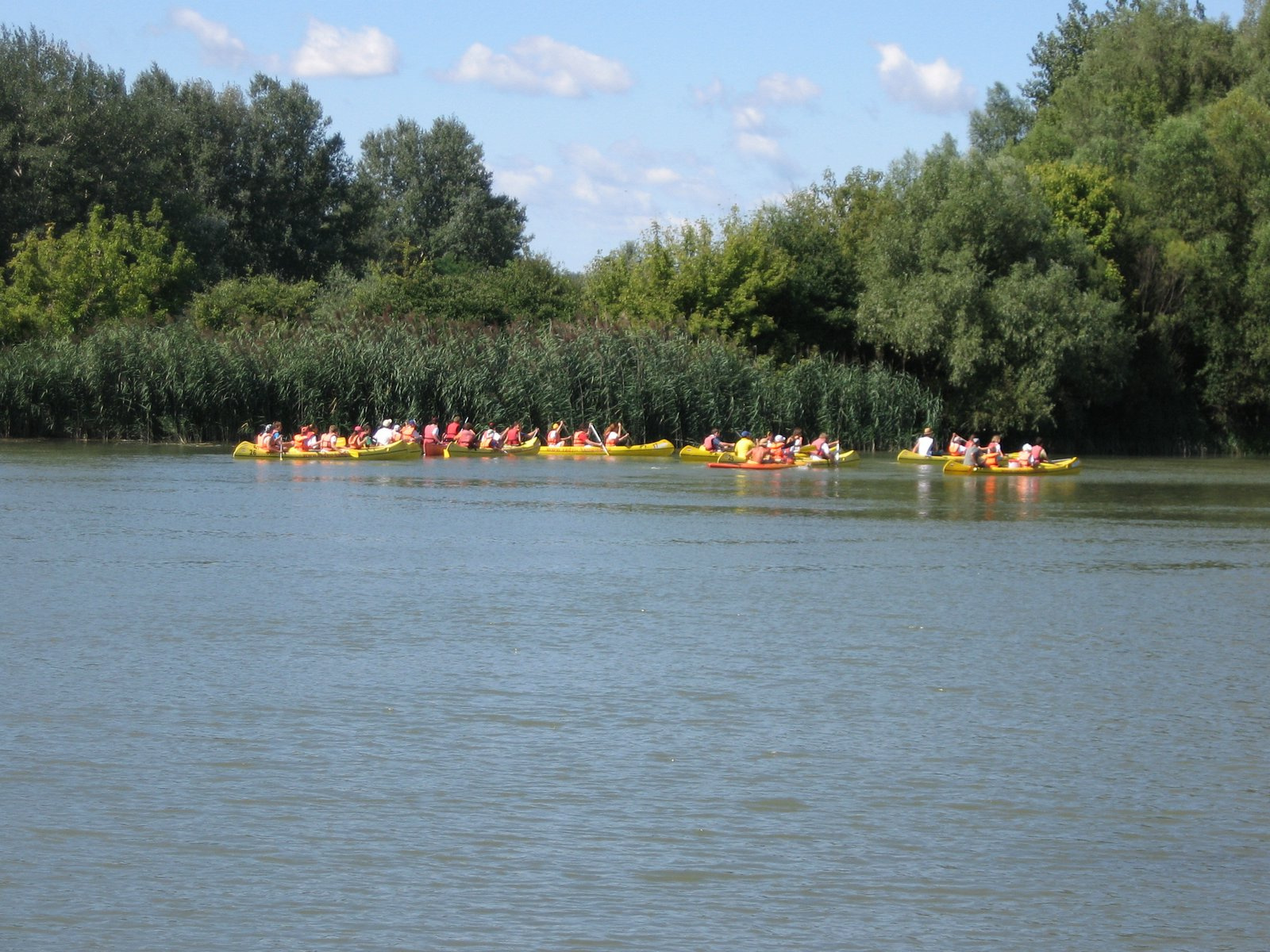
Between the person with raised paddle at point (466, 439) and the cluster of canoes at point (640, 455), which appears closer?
the cluster of canoes at point (640, 455)

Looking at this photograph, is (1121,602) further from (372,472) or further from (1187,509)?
(372,472)

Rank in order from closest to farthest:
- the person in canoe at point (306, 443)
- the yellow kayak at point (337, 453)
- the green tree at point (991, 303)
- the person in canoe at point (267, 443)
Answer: the yellow kayak at point (337, 453) < the person in canoe at point (267, 443) < the person in canoe at point (306, 443) < the green tree at point (991, 303)

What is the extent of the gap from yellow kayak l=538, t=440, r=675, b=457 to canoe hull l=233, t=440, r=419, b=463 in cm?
442

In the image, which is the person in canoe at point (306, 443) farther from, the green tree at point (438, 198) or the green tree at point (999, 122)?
the green tree at point (438, 198)

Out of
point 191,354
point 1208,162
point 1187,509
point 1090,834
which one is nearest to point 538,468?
point 191,354

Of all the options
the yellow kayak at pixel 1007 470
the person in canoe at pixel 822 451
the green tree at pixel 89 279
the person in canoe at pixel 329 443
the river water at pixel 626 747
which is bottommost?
the river water at pixel 626 747

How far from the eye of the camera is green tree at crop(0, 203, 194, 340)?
5888cm

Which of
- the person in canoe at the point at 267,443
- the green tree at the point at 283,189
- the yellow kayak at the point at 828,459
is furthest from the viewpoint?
the green tree at the point at 283,189

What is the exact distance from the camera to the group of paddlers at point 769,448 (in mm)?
41812

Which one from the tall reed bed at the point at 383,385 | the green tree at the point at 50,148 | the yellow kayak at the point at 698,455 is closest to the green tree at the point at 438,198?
the green tree at the point at 50,148

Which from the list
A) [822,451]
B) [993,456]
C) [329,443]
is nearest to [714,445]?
[822,451]

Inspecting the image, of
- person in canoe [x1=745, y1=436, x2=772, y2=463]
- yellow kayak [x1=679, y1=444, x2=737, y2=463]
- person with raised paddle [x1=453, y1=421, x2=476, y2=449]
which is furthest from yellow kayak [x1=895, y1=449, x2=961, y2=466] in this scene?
person with raised paddle [x1=453, y1=421, x2=476, y2=449]

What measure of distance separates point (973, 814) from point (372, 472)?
30297 millimetres

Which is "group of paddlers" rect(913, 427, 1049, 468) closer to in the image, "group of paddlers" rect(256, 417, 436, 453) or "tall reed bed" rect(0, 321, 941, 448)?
"tall reed bed" rect(0, 321, 941, 448)
